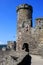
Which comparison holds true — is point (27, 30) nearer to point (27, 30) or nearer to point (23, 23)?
point (27, 30)

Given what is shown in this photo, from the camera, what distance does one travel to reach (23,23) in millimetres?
19688

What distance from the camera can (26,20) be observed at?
19.4m

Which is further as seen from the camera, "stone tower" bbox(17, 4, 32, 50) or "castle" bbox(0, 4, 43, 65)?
"stone tower" bbox(17, 4, 32, 50)

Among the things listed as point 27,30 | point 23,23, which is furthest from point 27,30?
point 23,23

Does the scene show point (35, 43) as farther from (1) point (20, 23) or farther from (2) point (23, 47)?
(1) point (20, 23)

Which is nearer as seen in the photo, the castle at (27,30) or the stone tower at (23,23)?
the castle at (27,30)

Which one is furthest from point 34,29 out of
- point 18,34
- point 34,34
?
point 18,34

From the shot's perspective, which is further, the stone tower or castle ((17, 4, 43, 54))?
the stone tower

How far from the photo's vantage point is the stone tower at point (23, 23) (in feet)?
62.2

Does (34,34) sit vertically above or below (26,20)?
below

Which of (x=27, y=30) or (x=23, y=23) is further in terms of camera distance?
(x=23, y=23)

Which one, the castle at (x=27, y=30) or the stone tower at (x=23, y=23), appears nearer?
the castle at (x=27, y=30)

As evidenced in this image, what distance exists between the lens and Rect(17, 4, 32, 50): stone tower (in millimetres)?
18953

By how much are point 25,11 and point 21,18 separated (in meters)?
0.84
